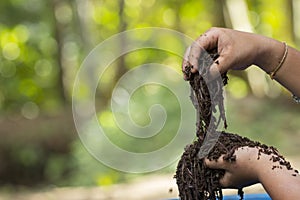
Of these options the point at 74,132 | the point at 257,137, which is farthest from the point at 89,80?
the point at 257,137

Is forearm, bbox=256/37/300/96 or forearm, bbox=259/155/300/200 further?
forearm, bbox=256/37/300/96

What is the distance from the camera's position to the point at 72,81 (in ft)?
22.0

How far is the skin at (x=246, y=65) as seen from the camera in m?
1.17

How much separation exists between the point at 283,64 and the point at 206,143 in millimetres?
232

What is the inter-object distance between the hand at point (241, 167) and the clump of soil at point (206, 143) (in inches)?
0.7

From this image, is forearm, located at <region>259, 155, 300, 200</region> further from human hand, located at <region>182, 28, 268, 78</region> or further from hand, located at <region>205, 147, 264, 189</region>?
human hand, located at <region>182, 28, 268, 78</region>

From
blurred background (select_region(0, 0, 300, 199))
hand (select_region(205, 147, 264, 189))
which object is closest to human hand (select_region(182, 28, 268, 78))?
hand (select_region(205, 147, 264, 189))

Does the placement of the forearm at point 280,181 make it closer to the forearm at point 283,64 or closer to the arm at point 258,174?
the arm at point 258,174

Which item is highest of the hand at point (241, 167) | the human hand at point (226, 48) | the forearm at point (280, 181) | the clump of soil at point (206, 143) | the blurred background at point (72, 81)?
the blurred background at point (72, 81)

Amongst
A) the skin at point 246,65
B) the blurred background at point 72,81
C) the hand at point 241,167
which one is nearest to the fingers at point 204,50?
the skin at point 246,65

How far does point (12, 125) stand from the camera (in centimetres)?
555

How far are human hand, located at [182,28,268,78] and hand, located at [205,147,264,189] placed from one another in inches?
6.5

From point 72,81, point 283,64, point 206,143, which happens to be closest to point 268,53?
point 283,64

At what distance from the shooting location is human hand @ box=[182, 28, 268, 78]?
4.15 ft
